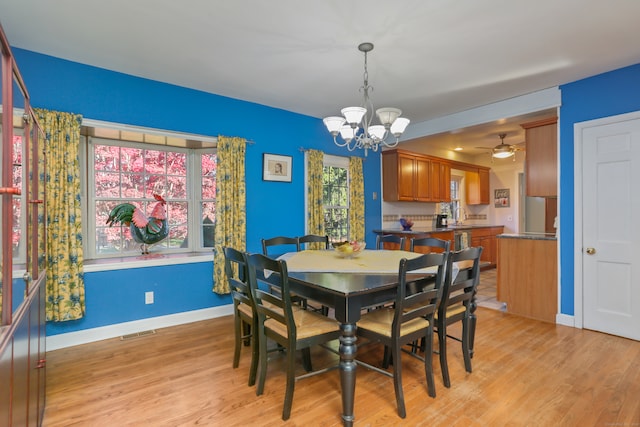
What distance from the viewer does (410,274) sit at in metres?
2.19

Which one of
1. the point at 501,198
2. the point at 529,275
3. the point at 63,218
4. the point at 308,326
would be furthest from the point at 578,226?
the point at 63,218

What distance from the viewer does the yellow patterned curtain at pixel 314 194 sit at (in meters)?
4.43

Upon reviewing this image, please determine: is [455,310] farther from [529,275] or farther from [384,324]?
[529,275]

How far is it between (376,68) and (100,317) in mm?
3434

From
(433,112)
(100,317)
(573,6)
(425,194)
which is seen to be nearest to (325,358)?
(100,317)

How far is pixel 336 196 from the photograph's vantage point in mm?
4969

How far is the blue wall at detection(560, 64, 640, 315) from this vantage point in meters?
3.13

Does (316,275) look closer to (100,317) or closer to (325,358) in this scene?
(325,358)

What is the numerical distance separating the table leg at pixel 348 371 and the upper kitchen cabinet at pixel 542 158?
307 centimetres

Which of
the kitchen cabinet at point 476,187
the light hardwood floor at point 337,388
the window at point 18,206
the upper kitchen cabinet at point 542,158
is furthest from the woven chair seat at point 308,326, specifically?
the kitchen cabinet at point 476,187

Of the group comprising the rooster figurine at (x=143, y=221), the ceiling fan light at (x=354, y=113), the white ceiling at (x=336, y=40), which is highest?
the white ceiling at (x=336, y=40)

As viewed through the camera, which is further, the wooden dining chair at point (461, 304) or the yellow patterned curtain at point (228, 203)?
the yellow patterned curtain at point (228, 203)

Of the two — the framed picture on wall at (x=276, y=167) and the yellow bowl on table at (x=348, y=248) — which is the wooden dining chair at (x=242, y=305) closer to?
the yellow bowl on table at (x=348, y=248)

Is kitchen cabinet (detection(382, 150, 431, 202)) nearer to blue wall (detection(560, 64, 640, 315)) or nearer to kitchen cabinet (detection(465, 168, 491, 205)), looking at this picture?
kitchen cabinet (detection(465, 168, 491, 205))
